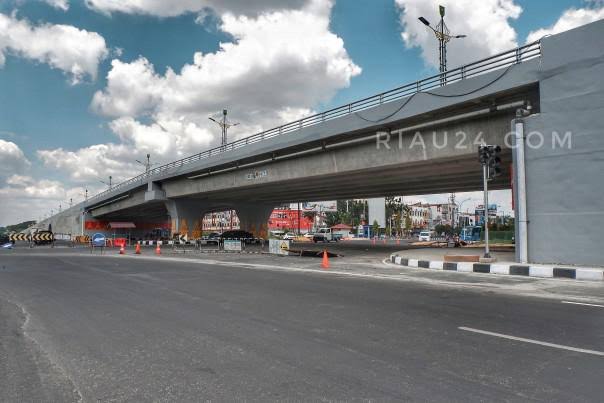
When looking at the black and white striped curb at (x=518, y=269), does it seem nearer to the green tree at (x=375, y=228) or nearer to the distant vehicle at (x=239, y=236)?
the distant vehicle at (x=239, y=236)

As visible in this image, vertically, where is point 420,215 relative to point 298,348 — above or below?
above

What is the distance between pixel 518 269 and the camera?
1355 centimetres

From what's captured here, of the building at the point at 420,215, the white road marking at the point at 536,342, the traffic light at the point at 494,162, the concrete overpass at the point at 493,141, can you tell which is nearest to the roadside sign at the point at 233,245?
the concrete overpass at the point at 493,141

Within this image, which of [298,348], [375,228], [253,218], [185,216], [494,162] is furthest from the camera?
[375,228]

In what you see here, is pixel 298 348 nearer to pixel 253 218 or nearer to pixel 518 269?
pixel 518 269

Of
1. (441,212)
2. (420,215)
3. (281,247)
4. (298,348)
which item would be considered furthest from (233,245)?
(441,212)

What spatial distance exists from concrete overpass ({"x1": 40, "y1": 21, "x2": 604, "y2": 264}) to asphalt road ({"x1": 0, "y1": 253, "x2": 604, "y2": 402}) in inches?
245

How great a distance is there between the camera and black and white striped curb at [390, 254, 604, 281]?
1209 cm

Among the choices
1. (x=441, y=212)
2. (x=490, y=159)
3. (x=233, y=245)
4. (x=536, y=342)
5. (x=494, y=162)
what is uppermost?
(x=441, y=212)

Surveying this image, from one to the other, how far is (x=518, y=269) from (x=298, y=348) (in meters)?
10.8

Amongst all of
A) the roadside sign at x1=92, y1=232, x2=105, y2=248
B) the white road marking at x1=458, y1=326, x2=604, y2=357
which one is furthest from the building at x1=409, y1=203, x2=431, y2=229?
the white road marking at x1=458, y1=326, x2=604, y2=357

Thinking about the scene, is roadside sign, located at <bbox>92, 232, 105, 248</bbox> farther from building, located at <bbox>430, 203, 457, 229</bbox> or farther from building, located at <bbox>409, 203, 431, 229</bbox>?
building, located at <bbox>430, 203, 457, 229</bbox>

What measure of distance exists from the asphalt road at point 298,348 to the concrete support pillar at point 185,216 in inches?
1343

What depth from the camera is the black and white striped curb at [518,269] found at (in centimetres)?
1209
